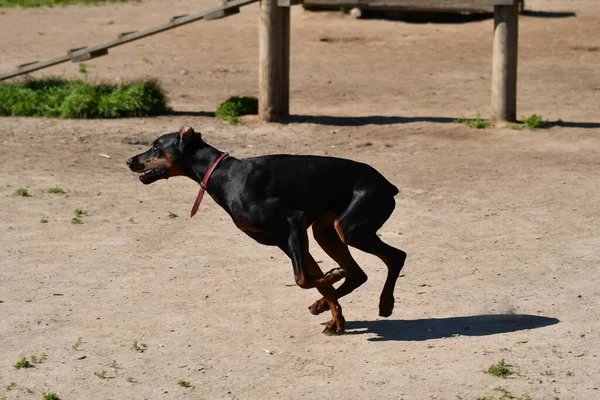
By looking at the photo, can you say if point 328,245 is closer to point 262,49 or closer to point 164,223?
point 164,223

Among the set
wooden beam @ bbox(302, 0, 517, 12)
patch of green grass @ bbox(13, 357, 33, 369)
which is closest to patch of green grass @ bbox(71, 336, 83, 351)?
patch of green grass @ bbox(13, 357, 33, 369)

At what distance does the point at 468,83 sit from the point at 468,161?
5.70 meters

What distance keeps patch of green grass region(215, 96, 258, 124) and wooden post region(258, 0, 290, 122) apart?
0.41m

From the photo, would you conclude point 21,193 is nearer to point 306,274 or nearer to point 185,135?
point 185,135

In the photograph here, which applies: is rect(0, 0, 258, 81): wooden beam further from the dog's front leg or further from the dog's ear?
the dog's front leg

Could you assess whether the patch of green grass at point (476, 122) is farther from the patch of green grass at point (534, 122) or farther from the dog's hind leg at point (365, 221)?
the dog's hind leg at point (365, 221)

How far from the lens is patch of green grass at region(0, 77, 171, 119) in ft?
51.6

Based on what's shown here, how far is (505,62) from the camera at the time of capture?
14812 millimetres

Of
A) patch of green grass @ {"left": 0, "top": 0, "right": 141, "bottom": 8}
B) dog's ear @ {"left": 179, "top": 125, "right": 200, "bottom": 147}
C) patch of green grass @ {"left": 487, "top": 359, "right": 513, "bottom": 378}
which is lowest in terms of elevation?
patch of green grass @ {"left": 487, "top": 359, "right": 513, "bottom": 378}

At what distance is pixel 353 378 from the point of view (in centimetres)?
701

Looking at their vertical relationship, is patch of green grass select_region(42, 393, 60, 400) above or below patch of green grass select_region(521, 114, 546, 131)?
below

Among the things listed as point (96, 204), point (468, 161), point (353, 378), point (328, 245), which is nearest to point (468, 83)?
point (468, 161)

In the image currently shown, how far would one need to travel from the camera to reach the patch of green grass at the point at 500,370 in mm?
6934

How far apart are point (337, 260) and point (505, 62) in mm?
7571
